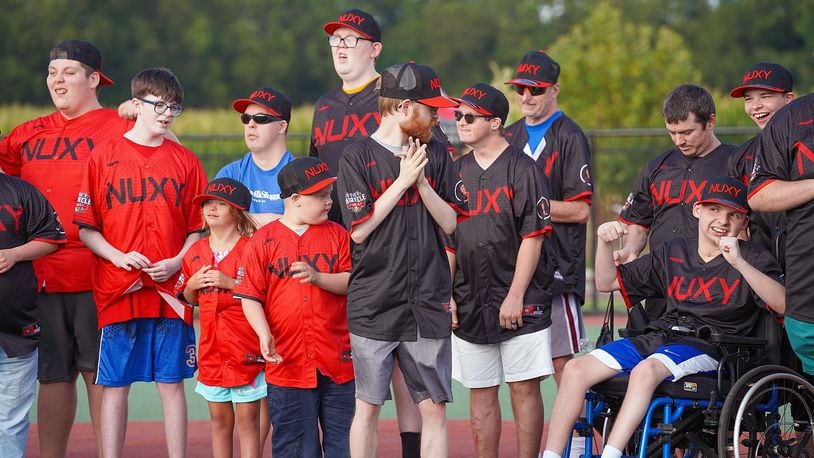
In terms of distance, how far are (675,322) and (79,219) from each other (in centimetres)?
314

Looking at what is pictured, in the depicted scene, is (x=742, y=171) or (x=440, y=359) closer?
(x=440, y=359)

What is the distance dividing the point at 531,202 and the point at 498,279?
1.46 ft

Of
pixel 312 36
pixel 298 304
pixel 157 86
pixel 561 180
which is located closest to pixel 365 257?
pixel 298 304

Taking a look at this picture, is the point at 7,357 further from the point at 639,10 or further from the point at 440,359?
the point at 639,10

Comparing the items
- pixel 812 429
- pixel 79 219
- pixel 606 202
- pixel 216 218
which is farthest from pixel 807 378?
pixel 606 202

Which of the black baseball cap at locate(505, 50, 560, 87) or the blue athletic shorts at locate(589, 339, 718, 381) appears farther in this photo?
the black baseball cap at locate(505, 50, 560, 87)

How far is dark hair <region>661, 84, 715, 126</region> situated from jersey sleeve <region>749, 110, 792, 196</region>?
940 mm

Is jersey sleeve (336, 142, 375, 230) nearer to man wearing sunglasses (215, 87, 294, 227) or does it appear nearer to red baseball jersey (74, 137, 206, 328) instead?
man wearing sunglasses (215, 87, 294, 227)

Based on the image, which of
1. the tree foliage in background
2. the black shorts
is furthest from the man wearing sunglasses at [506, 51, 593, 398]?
the tree foliage in background

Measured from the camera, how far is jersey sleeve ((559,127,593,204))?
6.72m

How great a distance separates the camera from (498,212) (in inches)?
243

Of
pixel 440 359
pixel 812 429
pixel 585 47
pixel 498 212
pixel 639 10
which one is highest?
pixel 639 10

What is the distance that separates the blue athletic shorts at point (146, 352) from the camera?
602 centimetres

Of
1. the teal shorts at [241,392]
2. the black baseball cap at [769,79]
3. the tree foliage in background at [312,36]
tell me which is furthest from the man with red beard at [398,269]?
the tree foliage in background at [312,36]
